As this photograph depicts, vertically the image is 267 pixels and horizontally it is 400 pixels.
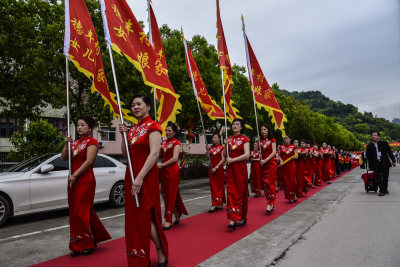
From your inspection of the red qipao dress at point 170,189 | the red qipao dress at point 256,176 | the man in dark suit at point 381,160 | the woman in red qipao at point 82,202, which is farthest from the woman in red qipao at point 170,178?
the man in dark suit at point 381,160

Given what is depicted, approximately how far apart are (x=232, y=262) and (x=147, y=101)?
212cm

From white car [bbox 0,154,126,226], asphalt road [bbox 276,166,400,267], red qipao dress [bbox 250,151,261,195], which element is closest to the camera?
asphalt road [bbox 276,166,400,267]

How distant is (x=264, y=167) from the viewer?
706 centimetres

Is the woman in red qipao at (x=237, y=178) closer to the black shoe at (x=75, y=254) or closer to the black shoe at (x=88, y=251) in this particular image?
the black shoe at (x=88, y=251)

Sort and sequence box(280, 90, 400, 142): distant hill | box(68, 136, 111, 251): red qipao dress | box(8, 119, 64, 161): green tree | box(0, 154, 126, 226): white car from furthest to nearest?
1. box(280, 90, 400, 142): distant hill
2. box(8, 119, 64, 161): green tree
3. box(0, 154, 126, 226): white car
4. box(68, 136, 111, 251): red qipao dress

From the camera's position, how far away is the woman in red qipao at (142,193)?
10.4ft

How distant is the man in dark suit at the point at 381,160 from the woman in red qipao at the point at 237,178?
5.95m

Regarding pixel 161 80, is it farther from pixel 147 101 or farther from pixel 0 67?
pixel 0 67

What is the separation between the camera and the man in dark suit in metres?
9.67

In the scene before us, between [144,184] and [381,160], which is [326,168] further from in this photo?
[144,184]

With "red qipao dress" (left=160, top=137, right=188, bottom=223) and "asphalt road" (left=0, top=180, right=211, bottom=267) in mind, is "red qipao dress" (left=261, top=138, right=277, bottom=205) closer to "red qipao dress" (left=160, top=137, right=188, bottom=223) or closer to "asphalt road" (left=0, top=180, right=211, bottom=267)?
"asphalt road" (left=0, top=180, right=211, bottom=267)

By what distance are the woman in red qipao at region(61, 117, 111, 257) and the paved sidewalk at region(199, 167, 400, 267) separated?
156 cm

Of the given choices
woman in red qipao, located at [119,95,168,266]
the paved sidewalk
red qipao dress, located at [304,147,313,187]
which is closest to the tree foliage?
red qipao dress, located at [304,147,313,187]

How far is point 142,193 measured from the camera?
10.6ft
